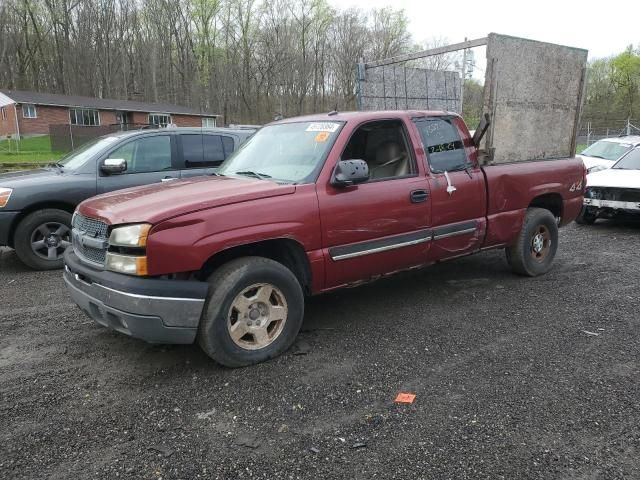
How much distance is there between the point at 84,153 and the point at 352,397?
5.55 metres

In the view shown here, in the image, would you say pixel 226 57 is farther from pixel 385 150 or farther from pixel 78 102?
pixel 385 150

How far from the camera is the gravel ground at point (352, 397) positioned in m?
2.65

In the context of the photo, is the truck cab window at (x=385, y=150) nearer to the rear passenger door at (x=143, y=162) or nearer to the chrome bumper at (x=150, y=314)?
the chrome bumper at (x=150, y=314)

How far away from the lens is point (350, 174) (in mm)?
3924

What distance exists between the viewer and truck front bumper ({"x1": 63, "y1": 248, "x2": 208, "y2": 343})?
3.26 m

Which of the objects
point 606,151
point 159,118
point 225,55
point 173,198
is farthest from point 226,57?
A: point 173,198

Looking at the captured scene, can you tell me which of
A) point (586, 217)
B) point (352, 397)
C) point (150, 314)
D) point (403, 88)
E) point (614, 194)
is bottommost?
point (352, 397)

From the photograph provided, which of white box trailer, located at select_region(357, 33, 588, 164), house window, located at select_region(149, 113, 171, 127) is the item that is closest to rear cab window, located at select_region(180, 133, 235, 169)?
white box trailer, located at select_region(357, 33, 588, 164)

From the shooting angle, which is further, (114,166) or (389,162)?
(114,166)

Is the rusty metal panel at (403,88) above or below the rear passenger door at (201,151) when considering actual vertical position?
above

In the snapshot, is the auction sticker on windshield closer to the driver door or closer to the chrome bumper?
the driver door

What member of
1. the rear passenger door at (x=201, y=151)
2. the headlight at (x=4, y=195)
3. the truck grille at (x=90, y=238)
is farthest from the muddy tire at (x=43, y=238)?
the truck grille at (x=90, y=238)

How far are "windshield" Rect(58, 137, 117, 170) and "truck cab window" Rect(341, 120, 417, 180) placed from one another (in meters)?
3.98

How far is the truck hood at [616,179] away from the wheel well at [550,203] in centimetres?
337
